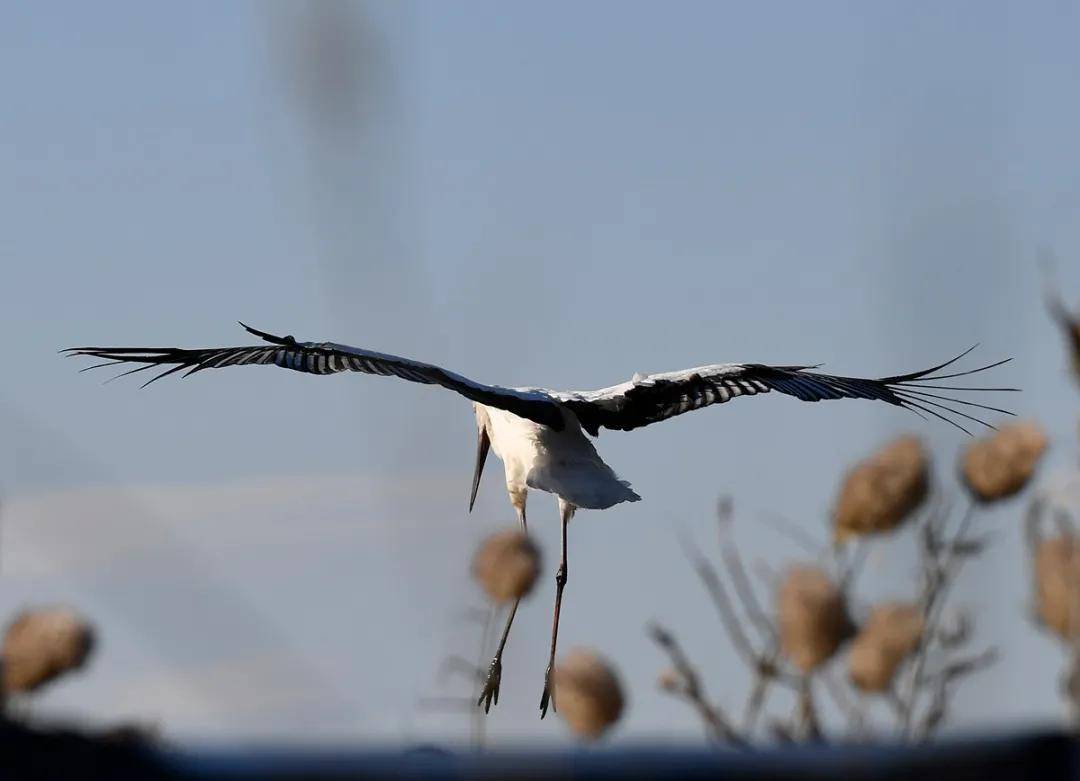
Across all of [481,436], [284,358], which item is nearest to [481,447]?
[481,436]

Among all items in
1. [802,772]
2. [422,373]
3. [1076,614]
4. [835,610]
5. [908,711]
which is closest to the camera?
[802,772]

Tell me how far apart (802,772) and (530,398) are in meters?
9.34

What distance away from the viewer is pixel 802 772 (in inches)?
85.2

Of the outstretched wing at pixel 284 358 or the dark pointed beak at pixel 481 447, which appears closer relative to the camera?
the outstretched wing at pixel 284 358

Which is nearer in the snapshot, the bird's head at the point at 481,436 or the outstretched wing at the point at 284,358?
the outstretched wing at the point at 284,358

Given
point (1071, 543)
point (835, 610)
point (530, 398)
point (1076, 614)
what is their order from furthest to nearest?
point (530, 398), point (835, 610), point (1071, 543), point (1076, 614)

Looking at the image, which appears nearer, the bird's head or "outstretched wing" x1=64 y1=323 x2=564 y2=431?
"outstretched wing" x1=64 y1=323 x2=564 y2=431

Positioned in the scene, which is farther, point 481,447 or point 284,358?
point 481,447

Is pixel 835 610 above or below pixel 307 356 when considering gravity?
below

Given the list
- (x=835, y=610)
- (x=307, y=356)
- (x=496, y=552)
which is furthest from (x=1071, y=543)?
(x=307, y=356)

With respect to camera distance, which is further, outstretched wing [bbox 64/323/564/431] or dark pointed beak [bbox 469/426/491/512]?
dark pointed beak [bbox 469/426/491/512]

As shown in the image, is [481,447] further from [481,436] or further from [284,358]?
[284,358]

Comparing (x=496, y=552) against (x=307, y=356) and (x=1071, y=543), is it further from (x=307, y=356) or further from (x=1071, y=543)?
(x=307, y=356)

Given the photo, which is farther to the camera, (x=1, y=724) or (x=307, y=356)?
(x=307, y=356)
